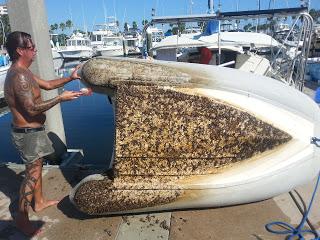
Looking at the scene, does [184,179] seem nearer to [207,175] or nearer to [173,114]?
[207,175]

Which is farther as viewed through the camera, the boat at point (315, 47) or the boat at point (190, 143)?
the boat at point (315, 47)

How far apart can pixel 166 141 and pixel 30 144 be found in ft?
4.75

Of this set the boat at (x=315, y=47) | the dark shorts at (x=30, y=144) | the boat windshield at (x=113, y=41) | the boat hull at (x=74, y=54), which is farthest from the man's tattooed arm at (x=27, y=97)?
the boat windshield at (x=113, y=41)

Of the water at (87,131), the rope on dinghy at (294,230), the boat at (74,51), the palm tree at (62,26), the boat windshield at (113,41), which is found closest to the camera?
the rope on dinghy at (294,230)

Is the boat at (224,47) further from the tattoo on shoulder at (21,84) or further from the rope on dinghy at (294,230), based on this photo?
the tattoo on shoulder at (21,84)

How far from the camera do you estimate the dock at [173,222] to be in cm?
333

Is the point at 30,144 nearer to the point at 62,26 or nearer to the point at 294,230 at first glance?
the point at 294,230

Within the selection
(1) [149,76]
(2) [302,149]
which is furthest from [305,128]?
(1) [149,76]

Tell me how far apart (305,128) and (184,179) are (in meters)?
1.44

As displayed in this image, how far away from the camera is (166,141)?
3.43 m

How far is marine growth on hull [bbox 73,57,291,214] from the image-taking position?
342cm

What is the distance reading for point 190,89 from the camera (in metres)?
3.47

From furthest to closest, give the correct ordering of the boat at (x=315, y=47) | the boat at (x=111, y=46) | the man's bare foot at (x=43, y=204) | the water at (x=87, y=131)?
the boat at (x=111, y=46)
the boat at (x=315, y=47)
the water at (x=87, y=131)
the man's bare foot at (x=43, y=204)

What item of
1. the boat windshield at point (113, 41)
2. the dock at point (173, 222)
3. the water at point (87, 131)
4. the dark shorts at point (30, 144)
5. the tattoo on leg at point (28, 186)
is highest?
the dark shorts at point (30, 144)
